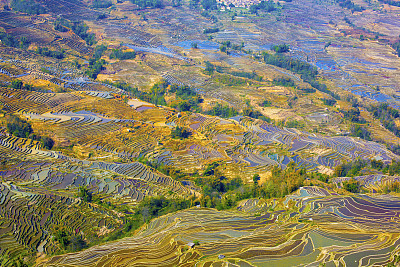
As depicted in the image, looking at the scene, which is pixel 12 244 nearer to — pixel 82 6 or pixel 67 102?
pixel 67 102

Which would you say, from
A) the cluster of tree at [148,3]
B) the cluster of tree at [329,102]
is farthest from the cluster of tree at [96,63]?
the cluster of tree at [329,102]

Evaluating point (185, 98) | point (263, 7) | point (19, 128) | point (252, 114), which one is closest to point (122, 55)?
point (185, 98)

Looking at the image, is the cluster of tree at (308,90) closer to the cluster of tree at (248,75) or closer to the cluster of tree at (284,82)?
the cluster of tree at (284,82)

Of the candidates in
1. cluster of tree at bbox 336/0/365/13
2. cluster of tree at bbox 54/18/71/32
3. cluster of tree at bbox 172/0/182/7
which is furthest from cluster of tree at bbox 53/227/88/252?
cluster of tree at bbox 336/0/365/13

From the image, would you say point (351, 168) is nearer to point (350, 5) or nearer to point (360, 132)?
point (360, 132)

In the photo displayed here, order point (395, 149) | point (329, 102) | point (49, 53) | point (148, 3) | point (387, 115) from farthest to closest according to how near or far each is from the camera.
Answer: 1. point (148, 3)
2. point (49, 53)
3. point (329, 102)
4. point (387, 115)
5. point (395, 149)

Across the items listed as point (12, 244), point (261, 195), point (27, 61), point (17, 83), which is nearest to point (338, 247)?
point (261, 195)
